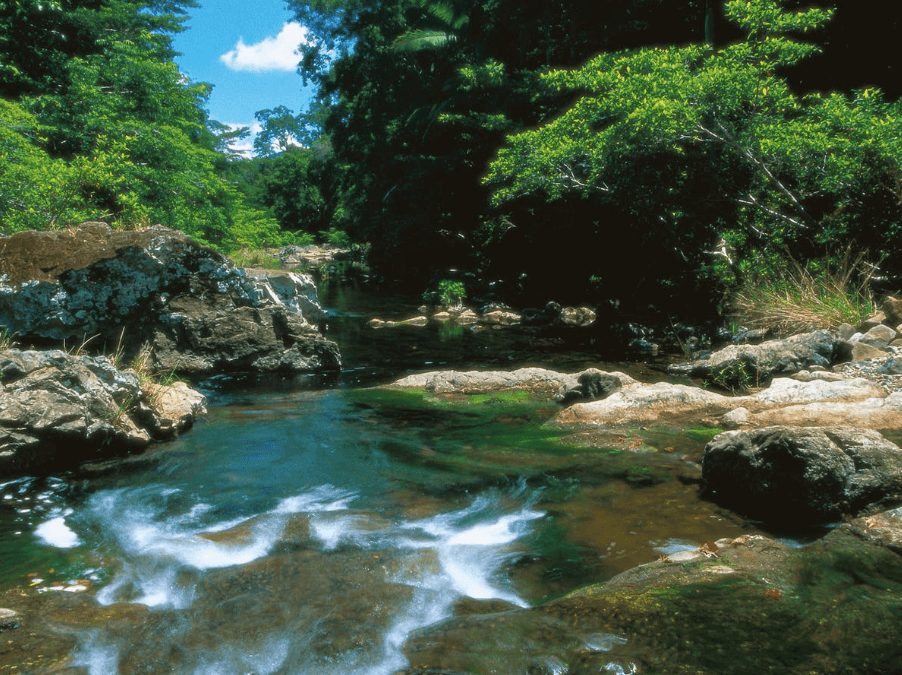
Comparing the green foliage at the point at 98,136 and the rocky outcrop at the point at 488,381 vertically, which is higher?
the green foliage at the point at 98,136

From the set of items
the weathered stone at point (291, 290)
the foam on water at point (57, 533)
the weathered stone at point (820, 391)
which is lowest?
the weathered stone at point (820, 391)

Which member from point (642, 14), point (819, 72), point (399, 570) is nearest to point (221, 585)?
point (399, 570)

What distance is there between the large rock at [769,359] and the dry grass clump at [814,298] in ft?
3.10

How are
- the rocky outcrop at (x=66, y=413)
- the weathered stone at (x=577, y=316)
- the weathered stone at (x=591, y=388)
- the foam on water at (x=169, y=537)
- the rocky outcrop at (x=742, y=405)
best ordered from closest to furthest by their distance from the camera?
the foam on water at (x=169, y=537) < the rocky outcrop at (x=66, y=413) < the rocky outcrop at (x=742, y=405) < the weathered stone at (x=591, y=388) < the weathered stone at (x=577, y=316)

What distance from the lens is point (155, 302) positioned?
30.4ft

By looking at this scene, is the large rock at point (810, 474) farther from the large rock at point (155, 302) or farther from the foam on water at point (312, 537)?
the large rock at point (155, 302)

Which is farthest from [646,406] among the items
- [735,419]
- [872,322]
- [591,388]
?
[872,322]

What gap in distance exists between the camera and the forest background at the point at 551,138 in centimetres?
1105

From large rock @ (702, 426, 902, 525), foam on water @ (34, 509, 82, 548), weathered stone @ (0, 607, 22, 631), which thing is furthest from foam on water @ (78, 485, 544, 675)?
large rock @ (702, 426, 902, 525)

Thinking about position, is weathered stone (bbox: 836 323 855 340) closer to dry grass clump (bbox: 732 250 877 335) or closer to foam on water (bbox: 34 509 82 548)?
dry grass clump (bbox: 732 250 877 335)

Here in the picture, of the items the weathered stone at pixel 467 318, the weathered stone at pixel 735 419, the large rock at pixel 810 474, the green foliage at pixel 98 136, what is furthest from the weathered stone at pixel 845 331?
the green foliage at pixel 98 136

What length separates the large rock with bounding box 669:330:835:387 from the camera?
336 inches

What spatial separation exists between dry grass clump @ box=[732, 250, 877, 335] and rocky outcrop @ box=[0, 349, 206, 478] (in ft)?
30.1

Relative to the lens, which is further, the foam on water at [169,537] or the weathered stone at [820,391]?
the weathered stone at [820,391]
